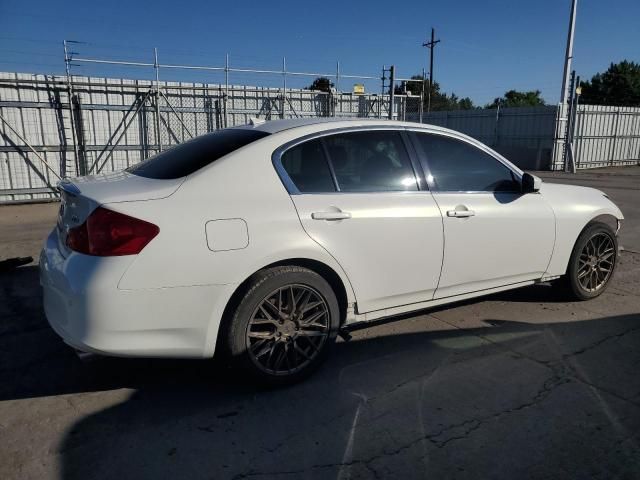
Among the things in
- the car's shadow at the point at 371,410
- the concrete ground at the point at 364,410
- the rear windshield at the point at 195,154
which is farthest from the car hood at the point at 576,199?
the rear windshield at the point at 195,154

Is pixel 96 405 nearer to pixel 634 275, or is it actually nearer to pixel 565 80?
pixel 634 275

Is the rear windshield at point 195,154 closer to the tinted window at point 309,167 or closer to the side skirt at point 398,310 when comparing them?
the tinted window at point 309,167

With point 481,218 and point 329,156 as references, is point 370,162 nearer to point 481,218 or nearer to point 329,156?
point 329,156

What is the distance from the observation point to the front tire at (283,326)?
2965 millimetres

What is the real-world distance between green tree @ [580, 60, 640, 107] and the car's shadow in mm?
49036

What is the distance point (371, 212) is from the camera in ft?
11.0

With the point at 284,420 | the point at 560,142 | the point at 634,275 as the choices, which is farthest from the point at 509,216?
the point at 560,142

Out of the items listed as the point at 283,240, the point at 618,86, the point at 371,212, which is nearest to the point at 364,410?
the point at 283,240

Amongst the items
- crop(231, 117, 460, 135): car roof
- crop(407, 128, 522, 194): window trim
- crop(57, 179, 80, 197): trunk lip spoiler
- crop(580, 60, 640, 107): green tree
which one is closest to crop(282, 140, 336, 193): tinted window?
crop(231, 117, 460, 135): car roof

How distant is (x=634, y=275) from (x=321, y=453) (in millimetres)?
4772

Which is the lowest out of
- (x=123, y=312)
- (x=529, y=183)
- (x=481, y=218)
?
(x=123, y=312)

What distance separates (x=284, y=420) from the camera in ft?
9.40

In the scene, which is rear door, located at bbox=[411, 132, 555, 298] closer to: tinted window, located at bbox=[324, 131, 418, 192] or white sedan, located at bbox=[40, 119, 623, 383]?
white sedan, located at bbox=[40, 119, 623, 383]

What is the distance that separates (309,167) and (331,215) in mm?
364
